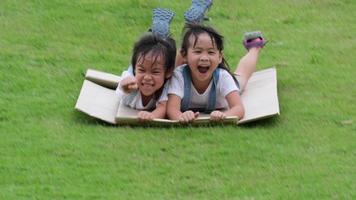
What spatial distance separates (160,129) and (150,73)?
1.35 feet

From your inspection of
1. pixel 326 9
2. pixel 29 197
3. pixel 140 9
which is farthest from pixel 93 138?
pixel 326 9

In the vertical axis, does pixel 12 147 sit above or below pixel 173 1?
below

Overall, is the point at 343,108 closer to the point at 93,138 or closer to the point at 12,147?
the point at 93,138

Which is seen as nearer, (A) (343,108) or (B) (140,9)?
(A) (343,108)

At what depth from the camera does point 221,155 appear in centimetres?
607

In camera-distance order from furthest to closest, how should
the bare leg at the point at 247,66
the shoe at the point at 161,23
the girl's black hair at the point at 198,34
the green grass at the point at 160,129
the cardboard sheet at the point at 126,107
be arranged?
the bare leg at the point at 247,66, the shoe at the point at 161,23, the girl's black hair at the point at 198,34, the cardboard sheet at the point at 126,107, the green grass at the point at 160,129

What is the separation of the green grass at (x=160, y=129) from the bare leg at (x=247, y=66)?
10.8 inches

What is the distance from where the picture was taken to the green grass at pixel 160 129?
5.62 m

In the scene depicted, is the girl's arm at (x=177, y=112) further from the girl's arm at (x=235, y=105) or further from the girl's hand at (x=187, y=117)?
the girl's arm at (x=235, y=105)

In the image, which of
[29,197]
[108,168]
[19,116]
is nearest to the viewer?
[29,197]

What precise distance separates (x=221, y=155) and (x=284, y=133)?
59cm

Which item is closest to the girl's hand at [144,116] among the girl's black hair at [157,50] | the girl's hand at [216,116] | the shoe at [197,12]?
the girl's black hair at [157,50]

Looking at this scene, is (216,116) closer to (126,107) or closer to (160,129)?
(160,129)

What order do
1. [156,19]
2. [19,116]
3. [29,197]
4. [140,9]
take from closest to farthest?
1. [29,197]
2. [19,116]
3. [156,19]
4. [140,9]
